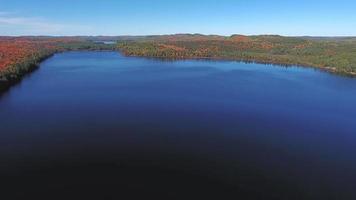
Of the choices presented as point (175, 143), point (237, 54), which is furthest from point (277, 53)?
point (175, 143)

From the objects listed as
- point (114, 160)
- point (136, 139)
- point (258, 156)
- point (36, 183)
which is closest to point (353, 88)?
point (258, 156)

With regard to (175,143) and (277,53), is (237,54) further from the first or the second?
(175,143)

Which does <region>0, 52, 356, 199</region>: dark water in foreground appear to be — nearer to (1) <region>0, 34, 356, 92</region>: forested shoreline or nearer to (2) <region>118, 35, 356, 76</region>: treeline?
(1) <region>0, 34, 356, 92</region>: forested shoreline

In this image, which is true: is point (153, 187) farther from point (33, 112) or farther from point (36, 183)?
point (33, 112)

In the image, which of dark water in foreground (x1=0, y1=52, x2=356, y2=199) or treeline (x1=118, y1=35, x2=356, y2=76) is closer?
dark water in foreground (x1=0, y1=52, x2=356, y2=199)

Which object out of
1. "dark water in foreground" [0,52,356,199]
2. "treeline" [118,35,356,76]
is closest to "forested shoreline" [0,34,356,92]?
"treeline" [118,35,356,76]

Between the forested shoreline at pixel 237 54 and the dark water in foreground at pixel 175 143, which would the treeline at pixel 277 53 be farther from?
the dark water in foreground at pixel 175 143

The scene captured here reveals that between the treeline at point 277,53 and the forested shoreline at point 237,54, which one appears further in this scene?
the treeline at point 277,53

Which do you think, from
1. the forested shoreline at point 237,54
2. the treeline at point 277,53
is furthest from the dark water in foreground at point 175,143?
the treeline at point 277,53

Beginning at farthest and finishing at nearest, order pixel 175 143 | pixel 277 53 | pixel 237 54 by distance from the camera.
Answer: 1. pixel 277 53
2. pixel 237 54
3. pixel 175 143
